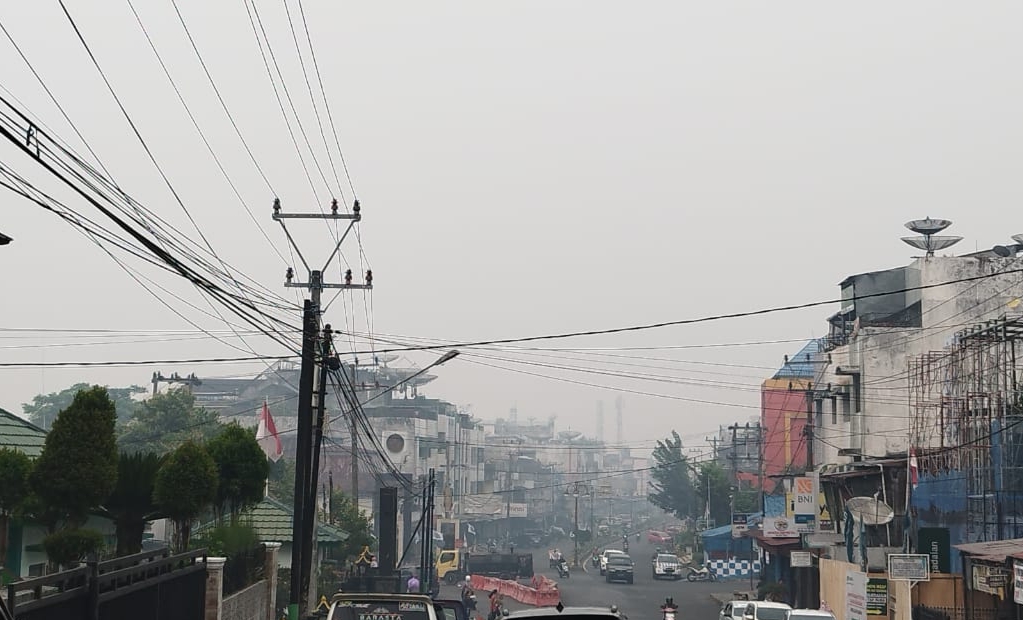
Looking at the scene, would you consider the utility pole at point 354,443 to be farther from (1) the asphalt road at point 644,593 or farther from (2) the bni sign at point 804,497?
(2) the bni sign at point 804,497

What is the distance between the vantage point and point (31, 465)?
22.2 meters

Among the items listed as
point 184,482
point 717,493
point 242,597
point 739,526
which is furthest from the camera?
point 717,493

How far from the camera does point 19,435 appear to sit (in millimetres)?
29250

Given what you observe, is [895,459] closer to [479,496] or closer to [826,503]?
[826,503]

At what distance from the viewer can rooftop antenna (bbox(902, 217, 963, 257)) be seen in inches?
2203

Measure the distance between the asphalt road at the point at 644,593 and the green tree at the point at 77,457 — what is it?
131ft

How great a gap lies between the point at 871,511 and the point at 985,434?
6.94m

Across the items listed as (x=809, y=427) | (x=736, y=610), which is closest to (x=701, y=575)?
(x=809, y=427)

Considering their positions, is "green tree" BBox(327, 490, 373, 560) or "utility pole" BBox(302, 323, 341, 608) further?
"green tree" BBox(327, 490, 373, 560)

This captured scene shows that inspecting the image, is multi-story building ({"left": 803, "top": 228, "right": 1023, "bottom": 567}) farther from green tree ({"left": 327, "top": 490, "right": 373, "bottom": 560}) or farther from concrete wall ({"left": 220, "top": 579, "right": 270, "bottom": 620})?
concrete wall ({"left": 220, "top": 579, "right": 270, "bottom": 620})

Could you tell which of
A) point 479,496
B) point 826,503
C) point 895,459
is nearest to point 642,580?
point 826,503

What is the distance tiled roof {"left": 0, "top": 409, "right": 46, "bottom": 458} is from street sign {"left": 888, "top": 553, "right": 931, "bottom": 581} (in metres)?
23.9

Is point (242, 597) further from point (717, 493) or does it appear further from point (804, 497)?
point (717, 493)

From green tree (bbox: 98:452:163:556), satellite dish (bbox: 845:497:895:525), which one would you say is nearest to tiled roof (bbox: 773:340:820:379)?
satellite dish (bbox: 845:497:895:525)
